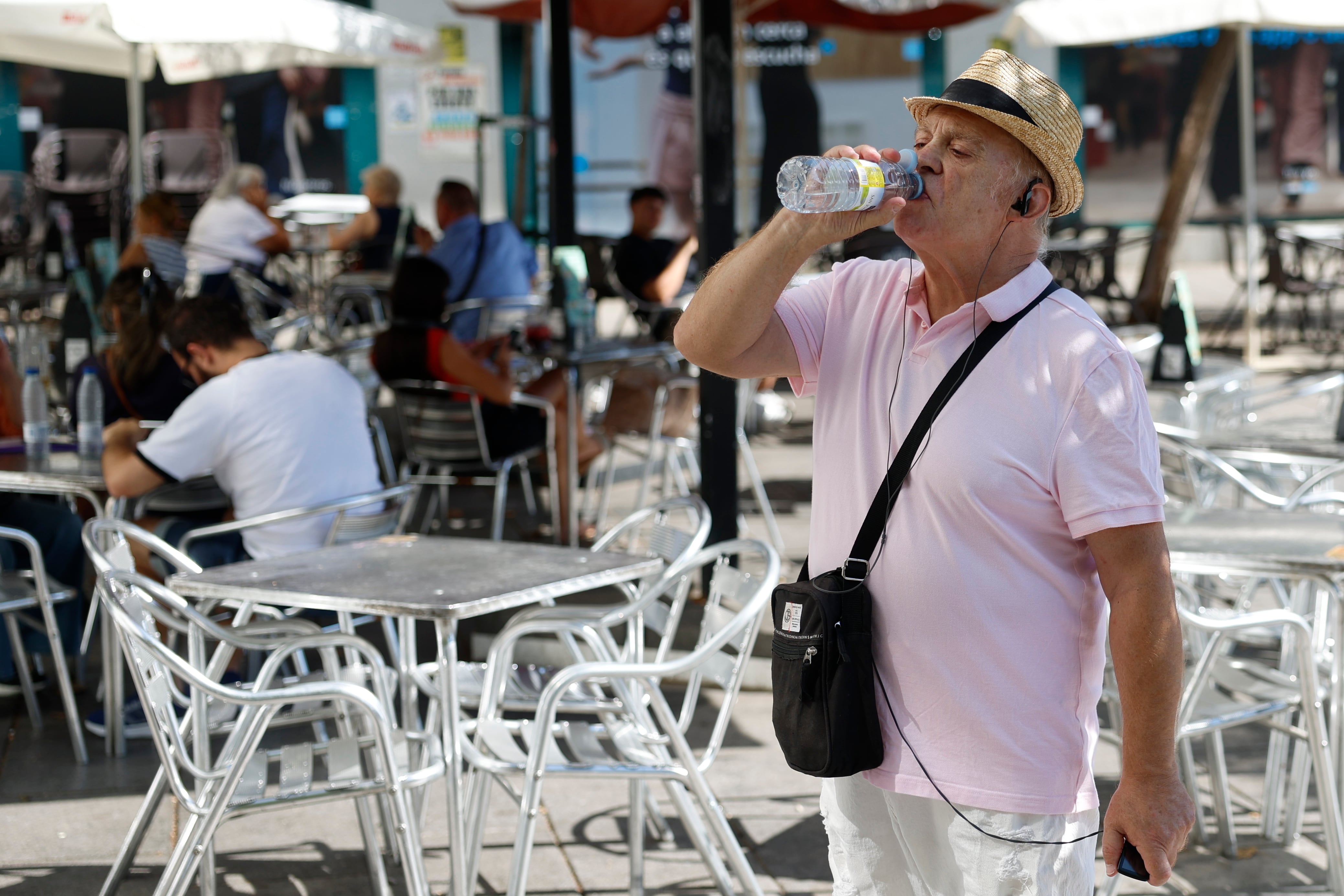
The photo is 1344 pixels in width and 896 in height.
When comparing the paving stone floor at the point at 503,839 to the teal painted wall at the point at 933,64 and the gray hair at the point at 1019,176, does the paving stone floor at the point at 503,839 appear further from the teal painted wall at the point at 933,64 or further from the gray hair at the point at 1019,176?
the teal painted wall at the point at 933,64

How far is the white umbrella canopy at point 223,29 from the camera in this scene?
711 centimetres

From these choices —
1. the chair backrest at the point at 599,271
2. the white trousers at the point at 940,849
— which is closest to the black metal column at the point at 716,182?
the white trousers at the point at 940,849

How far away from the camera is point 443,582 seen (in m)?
2.98

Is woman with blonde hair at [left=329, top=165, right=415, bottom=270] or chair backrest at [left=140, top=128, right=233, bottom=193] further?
chair backrest at [left=140, top=128, right=233, bottom=193]

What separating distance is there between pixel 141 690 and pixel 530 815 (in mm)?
788

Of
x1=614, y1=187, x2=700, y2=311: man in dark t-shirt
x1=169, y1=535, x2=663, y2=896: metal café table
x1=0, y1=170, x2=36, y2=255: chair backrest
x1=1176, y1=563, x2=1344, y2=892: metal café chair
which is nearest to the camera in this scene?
x1=169, y1=535, x2=663, y2=896: metal café table

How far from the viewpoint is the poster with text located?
1673 cm

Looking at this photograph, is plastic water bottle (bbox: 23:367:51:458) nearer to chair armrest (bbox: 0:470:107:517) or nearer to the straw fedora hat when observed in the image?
chair armrest (bbox: 0:470:107:517)

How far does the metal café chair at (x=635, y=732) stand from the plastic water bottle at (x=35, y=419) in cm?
225

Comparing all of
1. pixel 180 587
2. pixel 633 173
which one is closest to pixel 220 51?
pixel 633 173

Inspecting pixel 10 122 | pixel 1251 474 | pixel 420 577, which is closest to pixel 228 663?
pixel 420 577

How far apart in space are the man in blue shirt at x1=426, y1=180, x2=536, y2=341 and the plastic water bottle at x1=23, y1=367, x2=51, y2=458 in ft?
11.7

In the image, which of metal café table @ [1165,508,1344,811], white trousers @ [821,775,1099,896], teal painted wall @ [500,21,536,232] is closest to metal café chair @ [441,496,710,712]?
white trousers @ [821,775,1099,896]

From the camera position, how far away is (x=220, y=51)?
9469mm
